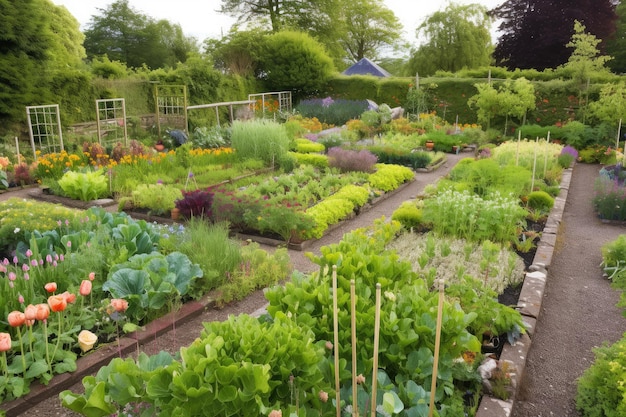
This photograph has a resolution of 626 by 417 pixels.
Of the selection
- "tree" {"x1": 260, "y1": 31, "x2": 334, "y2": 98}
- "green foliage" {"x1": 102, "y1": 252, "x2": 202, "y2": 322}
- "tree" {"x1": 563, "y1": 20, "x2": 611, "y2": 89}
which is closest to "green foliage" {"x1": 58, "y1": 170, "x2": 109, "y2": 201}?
"green foliage" {"x1": 102, "y1": 252, "x2": 202, "y2": 322}

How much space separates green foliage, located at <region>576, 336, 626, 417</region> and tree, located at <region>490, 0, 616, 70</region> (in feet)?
80.9

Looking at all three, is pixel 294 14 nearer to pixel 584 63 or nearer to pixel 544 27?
pixel 544 27

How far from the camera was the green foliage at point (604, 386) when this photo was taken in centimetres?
279

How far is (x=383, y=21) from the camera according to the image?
39312mm

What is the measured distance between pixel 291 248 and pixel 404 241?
4.75 feet

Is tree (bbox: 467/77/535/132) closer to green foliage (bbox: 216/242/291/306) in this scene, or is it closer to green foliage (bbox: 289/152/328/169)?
green foliage (bbox: 289/152/328/169)

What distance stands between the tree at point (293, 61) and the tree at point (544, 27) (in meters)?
11.0

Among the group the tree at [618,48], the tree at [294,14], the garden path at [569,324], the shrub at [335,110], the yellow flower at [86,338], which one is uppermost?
the tree at [294,14]

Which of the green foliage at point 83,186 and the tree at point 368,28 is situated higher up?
the tree at point 368,28

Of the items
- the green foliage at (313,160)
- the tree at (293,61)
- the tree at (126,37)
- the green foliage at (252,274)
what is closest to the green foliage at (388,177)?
the green foliage at (313,160)

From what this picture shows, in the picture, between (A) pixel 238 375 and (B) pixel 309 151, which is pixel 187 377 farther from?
(B) pixel 309 151

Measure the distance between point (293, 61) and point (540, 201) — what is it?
570 inches

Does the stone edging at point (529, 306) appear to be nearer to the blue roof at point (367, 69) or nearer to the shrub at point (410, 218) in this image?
the shrub at point (410, 218)

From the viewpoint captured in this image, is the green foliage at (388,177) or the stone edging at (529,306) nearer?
the stone edging at (529,306)
